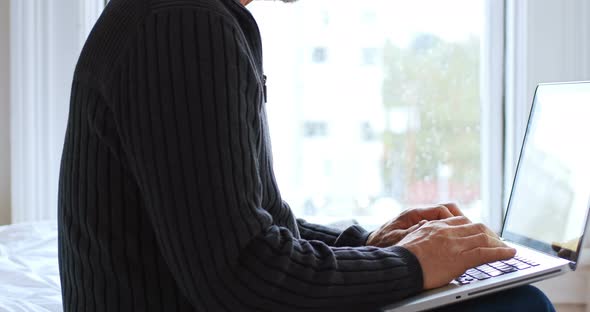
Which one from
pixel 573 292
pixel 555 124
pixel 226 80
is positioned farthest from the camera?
pixel 573 292

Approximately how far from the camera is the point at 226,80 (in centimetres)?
75

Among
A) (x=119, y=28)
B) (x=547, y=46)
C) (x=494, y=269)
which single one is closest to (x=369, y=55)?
(x=547, y=46)

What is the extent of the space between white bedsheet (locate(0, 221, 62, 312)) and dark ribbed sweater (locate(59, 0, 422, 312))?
43 cm

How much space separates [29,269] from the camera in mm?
1474

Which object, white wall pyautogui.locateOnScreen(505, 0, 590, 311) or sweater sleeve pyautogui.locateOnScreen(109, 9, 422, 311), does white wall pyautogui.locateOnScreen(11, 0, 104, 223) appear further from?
sweater sleeve pyautogui.locateOnScreen(109, 9, 422, 311)

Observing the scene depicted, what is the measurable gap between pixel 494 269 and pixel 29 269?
37.4 inches

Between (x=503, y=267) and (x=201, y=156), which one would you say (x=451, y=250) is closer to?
(x=503, y=267)

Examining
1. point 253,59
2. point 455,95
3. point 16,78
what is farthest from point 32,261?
point 455,95

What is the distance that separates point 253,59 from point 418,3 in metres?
1.52

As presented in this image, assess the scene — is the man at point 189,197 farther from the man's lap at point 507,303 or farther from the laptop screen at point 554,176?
the laptop screen at point 554,176

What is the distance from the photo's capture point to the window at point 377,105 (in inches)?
88.7

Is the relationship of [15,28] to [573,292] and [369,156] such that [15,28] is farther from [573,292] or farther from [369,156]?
[573,292]

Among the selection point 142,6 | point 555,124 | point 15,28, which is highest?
point 15,28

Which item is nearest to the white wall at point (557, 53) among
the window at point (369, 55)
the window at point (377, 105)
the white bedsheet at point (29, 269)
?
the window at point (377, 105)
